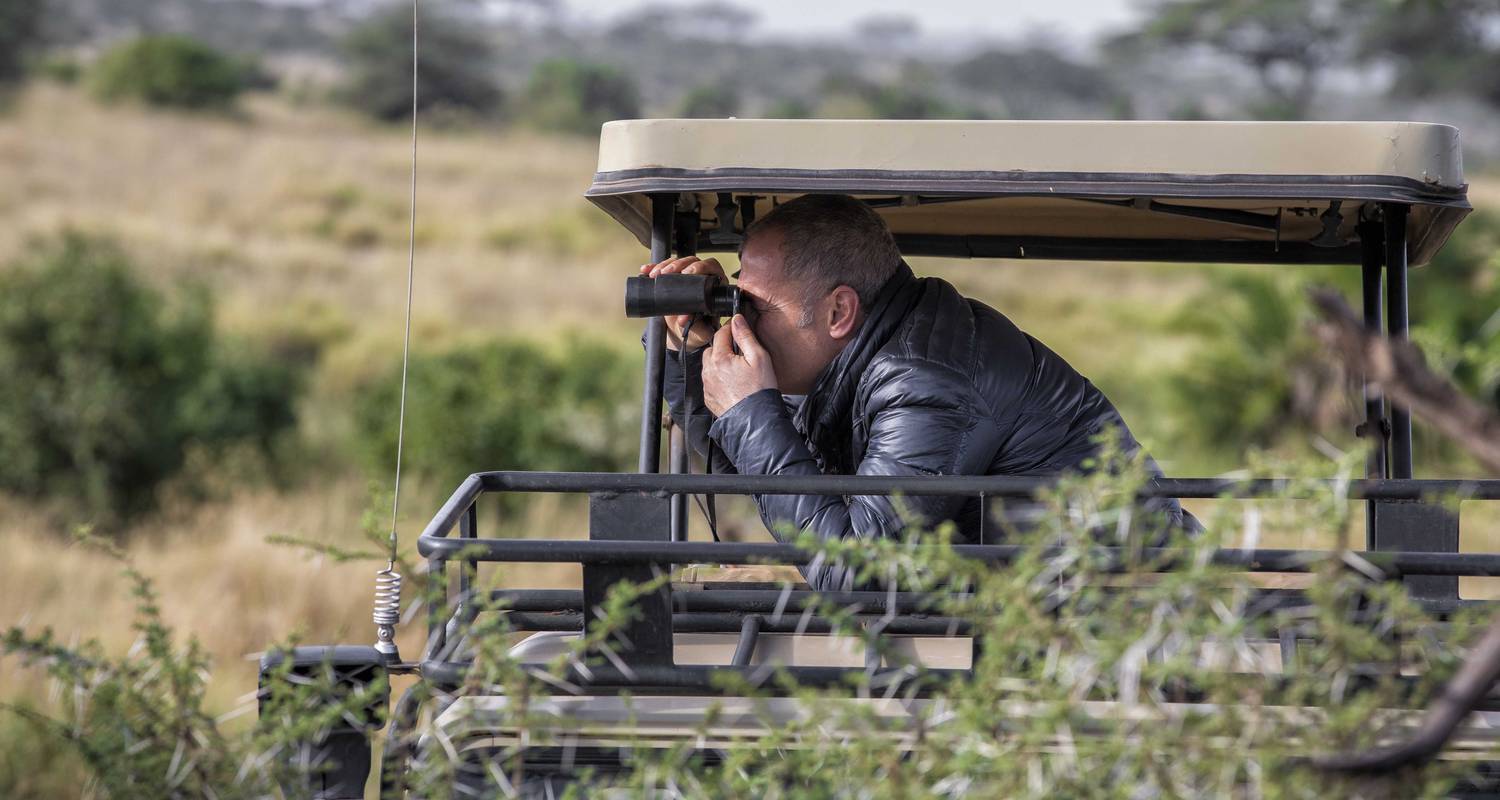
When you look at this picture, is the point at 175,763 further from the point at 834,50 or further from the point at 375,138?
the point at 834,50

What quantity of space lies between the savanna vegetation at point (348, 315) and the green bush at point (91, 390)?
0.07 ft

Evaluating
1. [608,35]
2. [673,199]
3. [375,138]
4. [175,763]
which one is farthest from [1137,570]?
[608,35]

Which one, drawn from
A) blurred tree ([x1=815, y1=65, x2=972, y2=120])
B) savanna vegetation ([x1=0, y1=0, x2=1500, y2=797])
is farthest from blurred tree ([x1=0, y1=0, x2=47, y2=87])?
blurred tree ([x1=815, y1=65, x2=972, y2=120])

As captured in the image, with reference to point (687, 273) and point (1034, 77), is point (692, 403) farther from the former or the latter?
point (1034, 77)

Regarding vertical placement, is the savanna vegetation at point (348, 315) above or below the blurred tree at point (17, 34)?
below

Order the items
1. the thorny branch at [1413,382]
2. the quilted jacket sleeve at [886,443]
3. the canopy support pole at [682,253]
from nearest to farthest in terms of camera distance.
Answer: the thorny branch at [1413,382] < the quilted jacket sleeve at [886,443] < the canopy support pole at [682,253]

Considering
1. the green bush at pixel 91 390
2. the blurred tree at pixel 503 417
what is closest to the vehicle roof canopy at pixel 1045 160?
the blurred tree at pixel 503 417

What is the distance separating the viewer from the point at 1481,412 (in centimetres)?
124

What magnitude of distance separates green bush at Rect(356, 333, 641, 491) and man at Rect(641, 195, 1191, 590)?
7.23 metres

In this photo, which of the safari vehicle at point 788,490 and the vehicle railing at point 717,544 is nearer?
the vehicle railing at point 717,544

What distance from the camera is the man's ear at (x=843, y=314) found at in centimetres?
288

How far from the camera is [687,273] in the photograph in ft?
9.06

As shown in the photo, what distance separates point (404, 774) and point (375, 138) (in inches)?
1234

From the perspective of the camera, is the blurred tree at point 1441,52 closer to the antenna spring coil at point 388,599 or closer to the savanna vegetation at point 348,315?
the savanna vegetation at point 348,315
